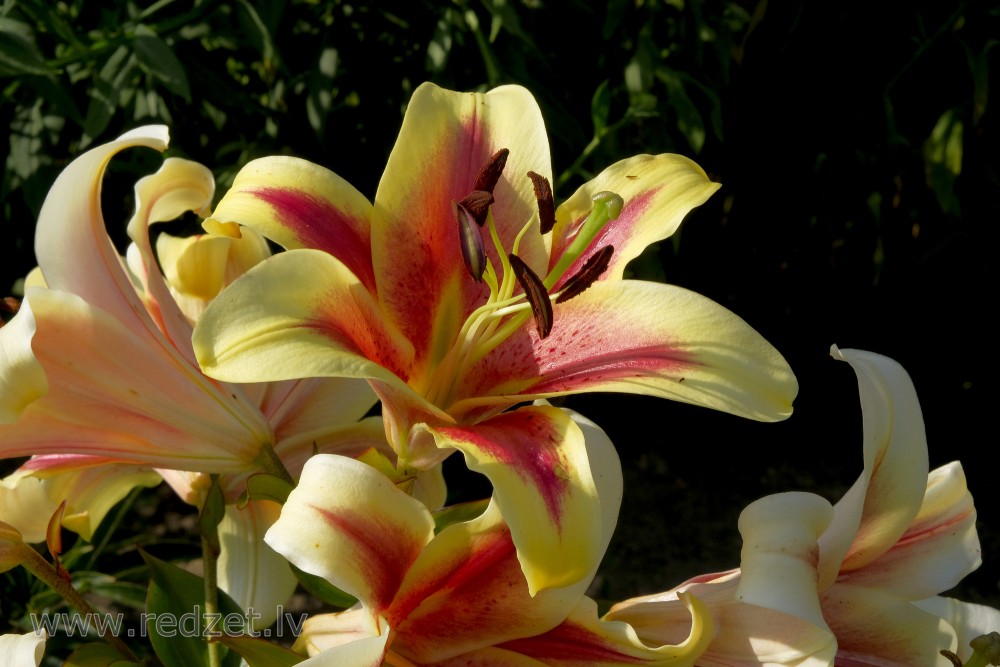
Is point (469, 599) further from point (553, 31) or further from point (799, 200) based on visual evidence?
point (799, 200)

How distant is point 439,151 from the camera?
668 millimetres

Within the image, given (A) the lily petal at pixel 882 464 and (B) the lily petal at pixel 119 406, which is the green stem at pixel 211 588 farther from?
(A) the lily petal at pixel 882 464

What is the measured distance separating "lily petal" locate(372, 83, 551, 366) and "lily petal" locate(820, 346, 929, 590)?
217 mm

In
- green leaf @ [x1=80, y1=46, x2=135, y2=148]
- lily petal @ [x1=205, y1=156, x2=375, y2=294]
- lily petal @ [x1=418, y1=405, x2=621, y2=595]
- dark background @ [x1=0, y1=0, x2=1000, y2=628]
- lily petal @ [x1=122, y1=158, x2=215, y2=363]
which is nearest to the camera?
lily petal @ [x1=418, y1=405, x2=621, y2=595]

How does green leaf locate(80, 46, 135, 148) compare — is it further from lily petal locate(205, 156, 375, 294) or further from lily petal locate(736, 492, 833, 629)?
lily petal locate(736, 492, 833, 629)

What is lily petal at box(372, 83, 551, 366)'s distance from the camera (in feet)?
2.17

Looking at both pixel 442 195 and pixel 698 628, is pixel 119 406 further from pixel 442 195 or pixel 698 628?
pixel 698 628

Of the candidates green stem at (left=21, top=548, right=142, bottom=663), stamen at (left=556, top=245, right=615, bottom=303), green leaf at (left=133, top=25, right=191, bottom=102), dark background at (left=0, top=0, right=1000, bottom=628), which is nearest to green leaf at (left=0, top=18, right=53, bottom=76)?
dark background at (left=0, top=0, right=1000, bottom=628)

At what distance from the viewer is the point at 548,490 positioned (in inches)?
20.6

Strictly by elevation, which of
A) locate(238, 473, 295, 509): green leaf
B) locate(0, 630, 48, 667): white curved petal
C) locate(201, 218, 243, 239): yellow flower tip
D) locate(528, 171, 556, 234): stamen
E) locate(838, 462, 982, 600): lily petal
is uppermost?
locate(528, 171, 556, 234): stamen

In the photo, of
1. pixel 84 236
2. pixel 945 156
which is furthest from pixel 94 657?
pixel 945 156

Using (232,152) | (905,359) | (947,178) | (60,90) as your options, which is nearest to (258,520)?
(60,90)

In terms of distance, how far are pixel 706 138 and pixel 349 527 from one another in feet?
6.30

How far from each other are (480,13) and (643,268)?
512 millimetres
